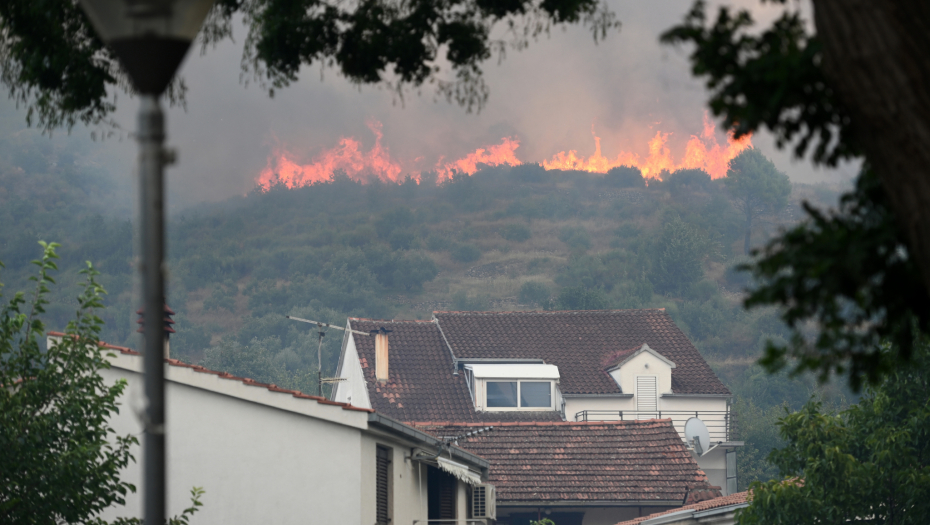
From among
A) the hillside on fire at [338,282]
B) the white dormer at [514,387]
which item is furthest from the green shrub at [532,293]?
the white dormer at [514,387]

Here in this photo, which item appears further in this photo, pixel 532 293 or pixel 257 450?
pixel 532 293

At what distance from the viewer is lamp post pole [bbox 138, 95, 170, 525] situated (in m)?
4.77

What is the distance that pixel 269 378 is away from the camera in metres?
104

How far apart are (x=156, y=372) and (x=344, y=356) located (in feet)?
161

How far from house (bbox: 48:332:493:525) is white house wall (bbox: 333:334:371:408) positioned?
2445 centimetres

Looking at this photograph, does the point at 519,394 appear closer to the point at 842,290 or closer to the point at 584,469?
the point at 584,469

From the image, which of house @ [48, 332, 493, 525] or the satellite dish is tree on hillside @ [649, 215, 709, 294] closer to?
the satellite dish

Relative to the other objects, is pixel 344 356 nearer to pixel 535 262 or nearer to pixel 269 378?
pixel 269 378

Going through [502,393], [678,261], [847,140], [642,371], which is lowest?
[847,140]

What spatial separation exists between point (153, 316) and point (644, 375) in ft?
152

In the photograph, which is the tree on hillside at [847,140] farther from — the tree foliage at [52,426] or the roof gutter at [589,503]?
the roof gutter at [589,503]

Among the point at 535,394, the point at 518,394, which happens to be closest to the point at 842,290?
the point at 518,394

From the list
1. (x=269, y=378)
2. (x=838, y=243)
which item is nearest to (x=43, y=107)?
(x=838, y=243)

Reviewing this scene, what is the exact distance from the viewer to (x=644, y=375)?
49.8 meters
